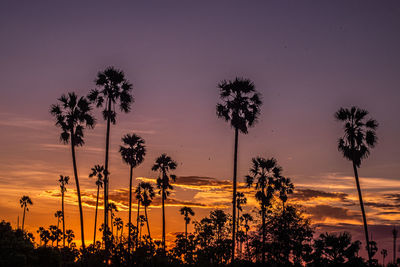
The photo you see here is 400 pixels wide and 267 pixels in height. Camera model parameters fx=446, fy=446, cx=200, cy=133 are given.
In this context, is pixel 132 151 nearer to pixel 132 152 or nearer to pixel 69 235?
pixel 132 152

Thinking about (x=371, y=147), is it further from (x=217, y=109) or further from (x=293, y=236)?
(x=217, y=109)

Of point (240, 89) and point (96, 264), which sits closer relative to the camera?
point (240, 89)

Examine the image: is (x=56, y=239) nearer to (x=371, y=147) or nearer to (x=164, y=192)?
(x=164, y=192)

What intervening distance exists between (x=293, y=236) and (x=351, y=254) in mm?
14236

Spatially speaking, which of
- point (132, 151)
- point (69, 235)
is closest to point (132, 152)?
point (132, 151)

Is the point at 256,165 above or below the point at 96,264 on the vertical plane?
above

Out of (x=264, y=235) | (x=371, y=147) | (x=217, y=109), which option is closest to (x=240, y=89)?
(x=217, y=109)

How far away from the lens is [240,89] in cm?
4444

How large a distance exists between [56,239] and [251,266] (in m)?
69.0

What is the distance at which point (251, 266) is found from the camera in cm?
6650

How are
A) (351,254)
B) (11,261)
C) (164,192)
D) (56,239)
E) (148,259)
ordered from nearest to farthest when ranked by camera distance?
(351,254) < (11,261) < (148,259) < (164,192) < (56,239)

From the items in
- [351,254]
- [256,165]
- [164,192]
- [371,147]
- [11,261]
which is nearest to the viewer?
[351,254]

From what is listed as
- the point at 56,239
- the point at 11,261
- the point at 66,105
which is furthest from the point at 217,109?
the point at 56,239

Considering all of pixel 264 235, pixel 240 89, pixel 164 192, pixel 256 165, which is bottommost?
pixel 264 235
